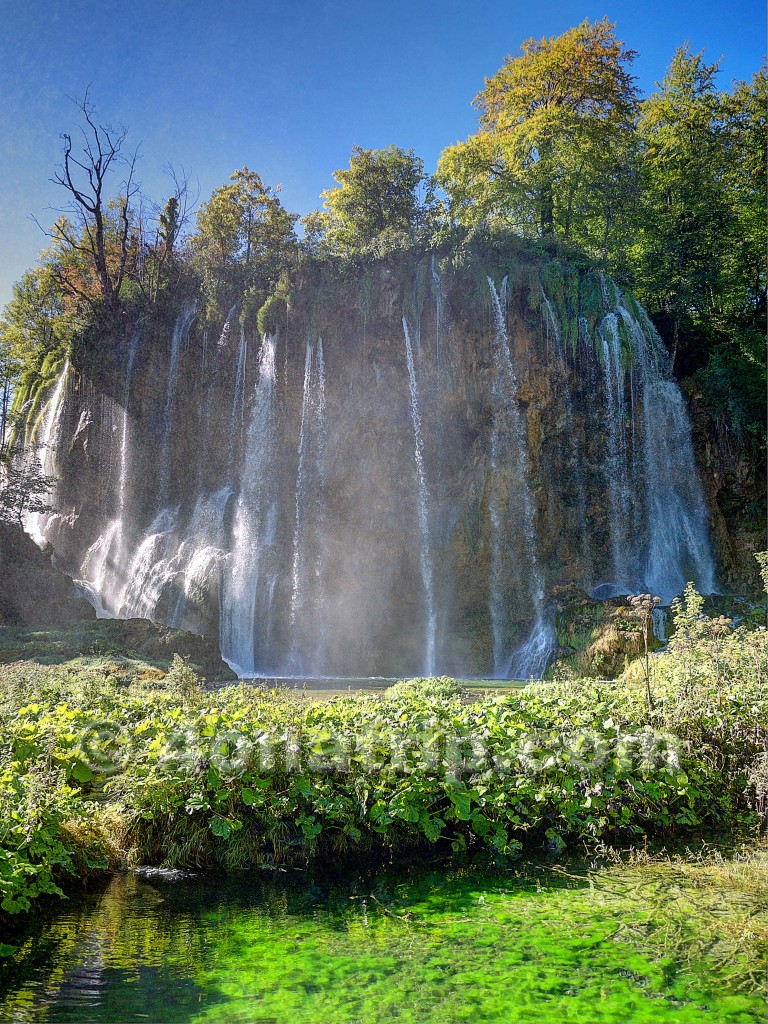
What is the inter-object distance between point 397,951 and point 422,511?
76.2 ft

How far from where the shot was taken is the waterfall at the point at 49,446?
114ft

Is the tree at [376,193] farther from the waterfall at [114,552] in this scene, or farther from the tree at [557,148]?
the waterfall at [114,552]

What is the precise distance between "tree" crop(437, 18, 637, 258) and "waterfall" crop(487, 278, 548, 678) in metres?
7.30

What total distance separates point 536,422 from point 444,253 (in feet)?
26.5

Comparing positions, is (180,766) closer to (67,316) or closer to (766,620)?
(766,620)

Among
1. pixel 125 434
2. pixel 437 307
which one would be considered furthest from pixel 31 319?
pixel 437 307

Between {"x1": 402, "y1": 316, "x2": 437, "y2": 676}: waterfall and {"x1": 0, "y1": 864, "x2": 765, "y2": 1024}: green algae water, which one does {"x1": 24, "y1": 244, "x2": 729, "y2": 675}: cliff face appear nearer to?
{"x1": 402, "y1": 316, "x2": 437, "y2": 676}: waterfall

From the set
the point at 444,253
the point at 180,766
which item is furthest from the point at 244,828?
the point at 444,253

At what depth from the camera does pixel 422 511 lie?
27.2 meters

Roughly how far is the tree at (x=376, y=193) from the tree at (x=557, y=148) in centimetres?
262

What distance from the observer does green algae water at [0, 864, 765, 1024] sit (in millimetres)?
3549

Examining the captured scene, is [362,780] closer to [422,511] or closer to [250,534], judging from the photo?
[422,511]

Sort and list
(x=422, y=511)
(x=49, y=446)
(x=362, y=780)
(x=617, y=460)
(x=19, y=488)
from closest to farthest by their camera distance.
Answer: (x=362, y=780), (x=617, y=460), (x=422, y=511), (x=19, y=488), (x=49, y=446)

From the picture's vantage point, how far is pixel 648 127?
111ft
